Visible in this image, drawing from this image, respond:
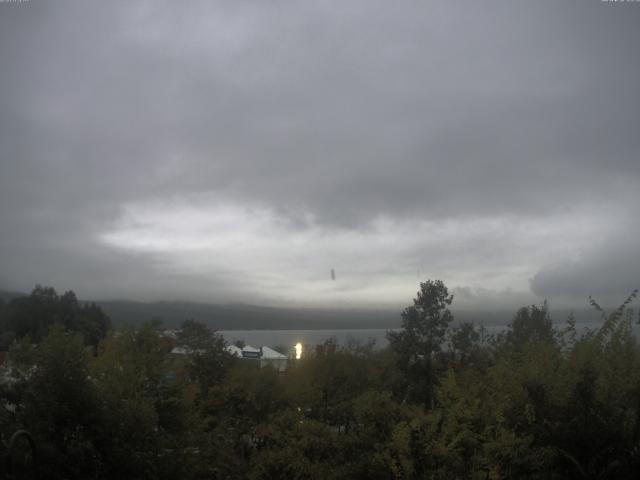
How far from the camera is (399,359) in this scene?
36.4 metres

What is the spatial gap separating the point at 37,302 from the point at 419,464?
80.6 metres

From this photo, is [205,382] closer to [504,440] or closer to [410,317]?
[410,317]

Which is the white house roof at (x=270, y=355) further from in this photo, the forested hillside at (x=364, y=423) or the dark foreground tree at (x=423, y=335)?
the forested hillside at (x=364, y=423)

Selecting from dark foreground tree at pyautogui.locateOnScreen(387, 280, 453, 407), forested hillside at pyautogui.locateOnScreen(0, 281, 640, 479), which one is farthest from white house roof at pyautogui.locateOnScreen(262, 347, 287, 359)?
forested hillside at pyautogui.locateOnScreen(0, 281, 640, 479)

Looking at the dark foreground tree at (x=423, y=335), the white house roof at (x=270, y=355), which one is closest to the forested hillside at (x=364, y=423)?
the dark foreground tree at (x=423, y=335)

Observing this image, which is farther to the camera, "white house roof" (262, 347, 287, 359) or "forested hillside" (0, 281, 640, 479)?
"white house roof" (262, 347, 287, 359)

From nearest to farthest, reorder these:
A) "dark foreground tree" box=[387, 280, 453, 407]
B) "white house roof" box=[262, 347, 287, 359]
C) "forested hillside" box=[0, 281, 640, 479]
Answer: "forested hillside" box=[0, 281, 640, 479] → "dark foreground tree" box=[387, 280, 453, 407] → "white house roof" box=[262, 347, 287, 359]

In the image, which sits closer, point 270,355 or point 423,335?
point 423,335

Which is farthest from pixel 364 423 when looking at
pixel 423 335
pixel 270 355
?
pixel 270 355

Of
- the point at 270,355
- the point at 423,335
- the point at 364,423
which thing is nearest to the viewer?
the point at 364,423

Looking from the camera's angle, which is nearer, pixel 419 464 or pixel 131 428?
pixel 419 464

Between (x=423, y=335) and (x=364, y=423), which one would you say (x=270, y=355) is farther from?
(x=364, y=423)

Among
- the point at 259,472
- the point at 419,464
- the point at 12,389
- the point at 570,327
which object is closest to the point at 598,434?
the point at 419,464

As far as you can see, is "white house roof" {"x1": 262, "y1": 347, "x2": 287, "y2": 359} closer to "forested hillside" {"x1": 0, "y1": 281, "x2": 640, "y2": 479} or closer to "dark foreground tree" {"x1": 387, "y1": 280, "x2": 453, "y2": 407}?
"dark foreground tree" {"x1": 387, "y1": 280, "x2": 453, "y2": 407}
